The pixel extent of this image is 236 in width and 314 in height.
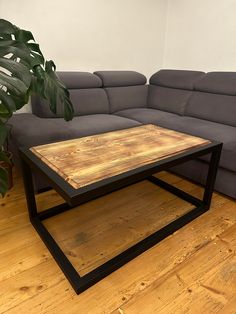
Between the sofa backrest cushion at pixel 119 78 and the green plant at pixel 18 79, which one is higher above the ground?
the green plant at pixel 18 79

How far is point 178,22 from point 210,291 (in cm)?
296

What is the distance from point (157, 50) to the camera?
312 centimetres

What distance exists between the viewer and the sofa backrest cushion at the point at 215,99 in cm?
Result: 218

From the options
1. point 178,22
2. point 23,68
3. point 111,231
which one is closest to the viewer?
point 23,68

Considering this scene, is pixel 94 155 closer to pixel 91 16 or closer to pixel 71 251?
pixel 71 251

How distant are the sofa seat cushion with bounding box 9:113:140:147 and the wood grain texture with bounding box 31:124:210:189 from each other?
32 cm

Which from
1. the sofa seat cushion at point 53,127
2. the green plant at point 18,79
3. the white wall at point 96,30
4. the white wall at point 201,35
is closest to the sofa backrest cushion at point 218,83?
the white wall at point 201,35

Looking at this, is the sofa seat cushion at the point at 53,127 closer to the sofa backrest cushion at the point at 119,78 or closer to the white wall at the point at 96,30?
the sofa backrest cushion at the point at 119,78

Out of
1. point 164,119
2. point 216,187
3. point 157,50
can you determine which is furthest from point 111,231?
point 157,50

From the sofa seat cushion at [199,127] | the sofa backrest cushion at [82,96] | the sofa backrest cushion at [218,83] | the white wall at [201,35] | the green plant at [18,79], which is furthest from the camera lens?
the white wall at [201,35]

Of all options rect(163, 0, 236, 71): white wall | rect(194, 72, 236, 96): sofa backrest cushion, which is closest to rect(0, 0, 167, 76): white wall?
rect(163, 0, 236, 71): white wall

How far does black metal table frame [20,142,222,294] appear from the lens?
0.96m

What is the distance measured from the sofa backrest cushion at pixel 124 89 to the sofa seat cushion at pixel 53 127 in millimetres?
446

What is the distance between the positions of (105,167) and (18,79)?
522 millimetres
